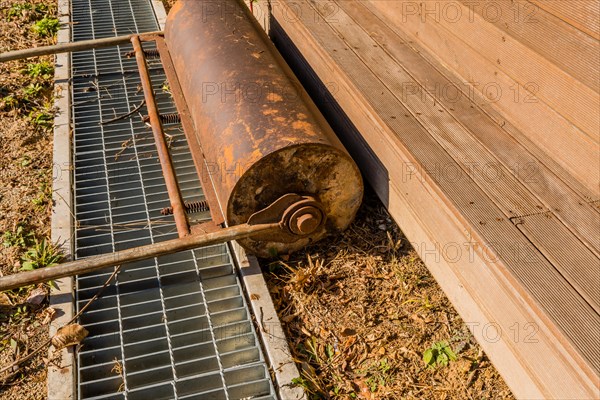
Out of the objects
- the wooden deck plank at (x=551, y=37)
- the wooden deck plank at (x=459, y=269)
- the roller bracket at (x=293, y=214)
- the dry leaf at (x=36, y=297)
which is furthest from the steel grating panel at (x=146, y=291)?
the wooden deck plank at (x=551, y=37)

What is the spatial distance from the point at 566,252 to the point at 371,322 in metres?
1.12

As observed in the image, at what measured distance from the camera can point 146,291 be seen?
3352mm

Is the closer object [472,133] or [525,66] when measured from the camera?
[525,66]

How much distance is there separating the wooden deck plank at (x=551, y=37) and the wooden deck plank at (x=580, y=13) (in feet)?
0.08

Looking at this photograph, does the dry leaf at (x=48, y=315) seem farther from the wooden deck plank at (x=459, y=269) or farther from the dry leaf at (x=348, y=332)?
the wooden deck plank at (x=459, y=269)

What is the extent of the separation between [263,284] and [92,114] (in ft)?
8.46

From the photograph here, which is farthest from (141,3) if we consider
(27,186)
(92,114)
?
(27,186)

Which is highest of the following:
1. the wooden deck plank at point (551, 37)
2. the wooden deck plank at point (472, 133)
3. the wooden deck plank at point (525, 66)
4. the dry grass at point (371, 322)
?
the wooden deck plank at point (551, 37)

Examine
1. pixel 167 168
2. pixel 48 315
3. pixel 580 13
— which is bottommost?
pixel 48 315

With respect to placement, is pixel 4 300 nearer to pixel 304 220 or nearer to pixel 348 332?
pixel 304 220

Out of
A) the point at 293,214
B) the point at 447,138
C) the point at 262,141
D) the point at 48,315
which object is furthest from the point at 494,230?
the point at 48,315

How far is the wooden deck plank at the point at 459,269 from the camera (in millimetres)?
2139

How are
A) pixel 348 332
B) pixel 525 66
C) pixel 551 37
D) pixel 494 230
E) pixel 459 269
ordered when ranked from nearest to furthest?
pixel 494 230, pixel 459 269, pixel 551 37, pixel 348 332, pixel 525 66

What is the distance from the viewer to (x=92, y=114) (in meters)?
4.87
